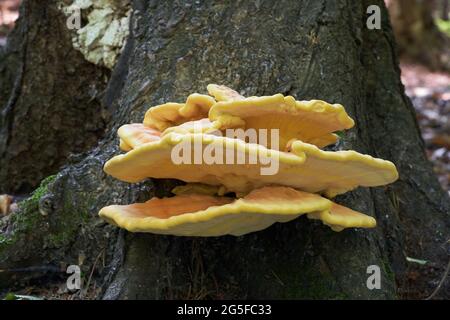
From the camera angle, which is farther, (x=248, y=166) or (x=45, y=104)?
(x=45, y=104)

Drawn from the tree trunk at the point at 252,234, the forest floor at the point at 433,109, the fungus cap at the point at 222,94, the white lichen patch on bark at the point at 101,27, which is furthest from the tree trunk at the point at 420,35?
the fungus cap at the point at 222,94

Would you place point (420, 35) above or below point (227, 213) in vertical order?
below

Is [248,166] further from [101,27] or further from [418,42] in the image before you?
[418,42]

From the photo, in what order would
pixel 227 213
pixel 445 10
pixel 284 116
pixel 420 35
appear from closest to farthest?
1. pixel 227 213
2. pixel 284 116
3. pixel 420 35
4. pixel 445 10

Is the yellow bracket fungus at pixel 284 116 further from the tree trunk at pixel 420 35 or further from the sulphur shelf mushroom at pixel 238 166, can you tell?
the tree trunk at pixel 420 35

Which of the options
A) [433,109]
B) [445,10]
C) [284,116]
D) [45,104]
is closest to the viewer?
[284,116]

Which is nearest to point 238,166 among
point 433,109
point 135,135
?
point 135,135

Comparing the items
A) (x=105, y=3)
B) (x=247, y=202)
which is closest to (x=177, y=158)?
(x=247, y=202)
